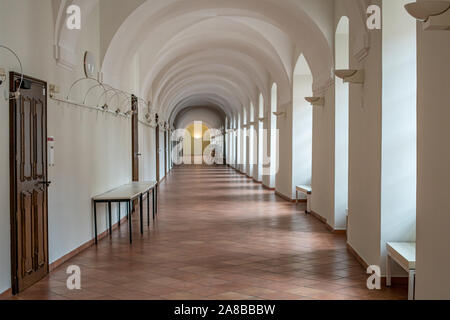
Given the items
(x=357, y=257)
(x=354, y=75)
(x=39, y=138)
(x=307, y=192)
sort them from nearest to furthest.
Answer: (x=39, y=138)
(x=354, y=75)
(x=357, y=257)
(x=307, y=192)

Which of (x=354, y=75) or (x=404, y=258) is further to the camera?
(x=354, y=75)

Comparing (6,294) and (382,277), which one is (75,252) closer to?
(6,294)

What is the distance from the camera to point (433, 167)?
4.07 m

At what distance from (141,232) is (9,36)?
4715mm

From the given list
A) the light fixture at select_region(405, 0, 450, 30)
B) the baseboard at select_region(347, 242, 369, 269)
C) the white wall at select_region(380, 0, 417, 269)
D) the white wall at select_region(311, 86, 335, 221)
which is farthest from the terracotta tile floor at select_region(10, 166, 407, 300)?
the light fixture at select_region(405, 0, 450, 30)

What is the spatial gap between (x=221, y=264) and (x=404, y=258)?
2534mm

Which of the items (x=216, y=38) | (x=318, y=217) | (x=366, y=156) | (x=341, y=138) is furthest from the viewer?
(x=216, y=38)

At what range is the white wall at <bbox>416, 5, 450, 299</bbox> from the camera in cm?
382

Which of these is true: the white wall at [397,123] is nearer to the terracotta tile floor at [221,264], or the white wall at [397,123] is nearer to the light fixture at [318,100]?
the terracotta tile floor at [221,264]

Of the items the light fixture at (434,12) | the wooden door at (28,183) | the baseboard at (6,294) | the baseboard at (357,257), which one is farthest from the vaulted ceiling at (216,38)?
the light fixture at (434,12)

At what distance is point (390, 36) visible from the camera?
5.97 metres

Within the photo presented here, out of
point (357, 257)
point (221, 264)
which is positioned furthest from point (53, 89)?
point (357, 257)

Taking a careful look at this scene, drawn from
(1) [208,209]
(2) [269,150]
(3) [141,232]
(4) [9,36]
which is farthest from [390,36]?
(2) [269,150]

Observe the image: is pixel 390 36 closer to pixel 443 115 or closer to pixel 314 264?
pixel 443 115
